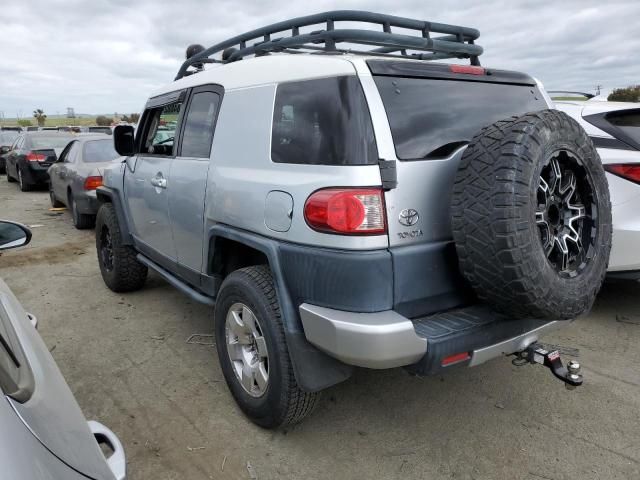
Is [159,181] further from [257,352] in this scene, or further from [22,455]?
[22,455]

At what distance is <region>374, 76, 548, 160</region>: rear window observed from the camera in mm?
2309

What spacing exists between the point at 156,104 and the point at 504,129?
10.0 ft

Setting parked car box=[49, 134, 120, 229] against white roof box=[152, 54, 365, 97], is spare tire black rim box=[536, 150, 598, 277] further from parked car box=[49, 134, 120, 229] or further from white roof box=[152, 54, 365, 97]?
Result: parked car box=[49, 134, 120, 229]

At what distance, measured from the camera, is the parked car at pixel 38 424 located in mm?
967

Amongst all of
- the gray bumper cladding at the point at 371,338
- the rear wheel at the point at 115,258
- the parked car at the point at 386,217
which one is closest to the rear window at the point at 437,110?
the parked car at the point at 386,217

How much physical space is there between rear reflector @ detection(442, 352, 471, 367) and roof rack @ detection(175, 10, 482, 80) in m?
1.71

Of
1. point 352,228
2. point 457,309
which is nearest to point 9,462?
point 352,228

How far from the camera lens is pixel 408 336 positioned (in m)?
2.07

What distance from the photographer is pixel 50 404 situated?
122 cm

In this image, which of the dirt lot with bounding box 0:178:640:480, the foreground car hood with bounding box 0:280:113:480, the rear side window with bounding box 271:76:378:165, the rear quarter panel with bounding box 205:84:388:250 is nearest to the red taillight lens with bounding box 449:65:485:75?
the rear side window with bounding box 271:76:378:165

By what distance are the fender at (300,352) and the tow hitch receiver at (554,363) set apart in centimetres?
94

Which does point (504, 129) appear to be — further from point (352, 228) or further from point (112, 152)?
point (112, 152)

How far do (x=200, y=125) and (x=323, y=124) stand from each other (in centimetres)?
129

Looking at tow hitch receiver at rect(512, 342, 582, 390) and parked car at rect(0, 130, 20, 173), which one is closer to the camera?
tow hitch receiver at rect(512, 342, 582, 390)
